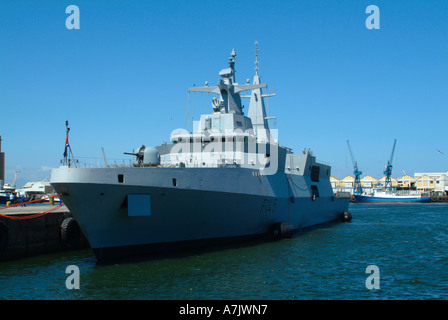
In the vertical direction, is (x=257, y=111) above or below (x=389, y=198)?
above

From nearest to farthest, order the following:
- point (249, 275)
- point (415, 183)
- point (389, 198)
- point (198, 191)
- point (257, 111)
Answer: point (249, 275) → point (198, 191) → point (257, 111) → point (389, 198) → point (415, 183)

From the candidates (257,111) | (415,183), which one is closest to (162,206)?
(257,111)

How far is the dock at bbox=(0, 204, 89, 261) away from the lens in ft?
49.6

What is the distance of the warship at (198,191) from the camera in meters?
13.3

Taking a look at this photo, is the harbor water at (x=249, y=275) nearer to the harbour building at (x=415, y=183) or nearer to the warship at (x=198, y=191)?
the warship at (x=198, y=191)

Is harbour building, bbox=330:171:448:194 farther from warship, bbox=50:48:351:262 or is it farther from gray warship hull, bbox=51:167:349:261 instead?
gray warship hull, bbox=51:167:349:261

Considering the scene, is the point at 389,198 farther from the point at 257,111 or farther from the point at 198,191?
the point at 198,191

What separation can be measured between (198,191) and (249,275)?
3.73 m

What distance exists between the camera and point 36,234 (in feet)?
54.0

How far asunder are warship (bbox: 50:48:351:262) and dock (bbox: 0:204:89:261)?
10.8 feet

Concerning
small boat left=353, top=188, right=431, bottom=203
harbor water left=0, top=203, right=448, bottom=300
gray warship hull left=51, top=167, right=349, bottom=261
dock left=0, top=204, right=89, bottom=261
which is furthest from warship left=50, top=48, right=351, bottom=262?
small boat left=353, top=188, right=431, bottom=203

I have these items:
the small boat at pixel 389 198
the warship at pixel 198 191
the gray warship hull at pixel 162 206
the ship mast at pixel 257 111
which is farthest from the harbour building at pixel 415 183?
the gray warship hull at pixel 162 206

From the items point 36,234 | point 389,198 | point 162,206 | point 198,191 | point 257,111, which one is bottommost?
point 389,198

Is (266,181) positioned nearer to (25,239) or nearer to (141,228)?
(141,228)
